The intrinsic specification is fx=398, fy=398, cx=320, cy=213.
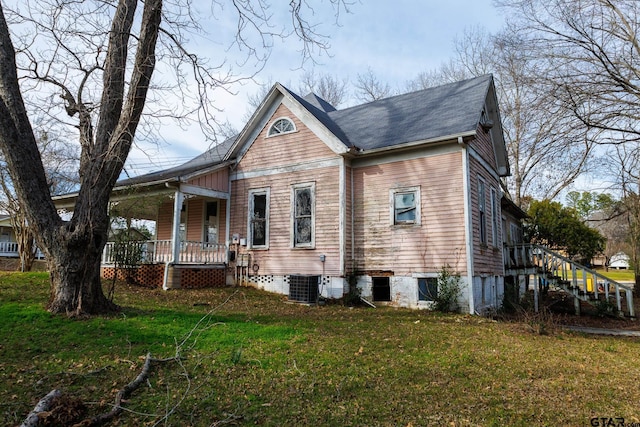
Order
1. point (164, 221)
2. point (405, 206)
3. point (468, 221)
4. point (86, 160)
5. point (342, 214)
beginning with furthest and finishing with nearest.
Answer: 1. point (164, 221)
2. point (342, 214)
3. point (405, 206)
4. point (468, 221)
5. point (86, 160)

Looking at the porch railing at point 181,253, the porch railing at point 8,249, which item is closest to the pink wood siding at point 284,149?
the porch railing at point 181,253

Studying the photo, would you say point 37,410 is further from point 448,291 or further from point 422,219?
point 422,219

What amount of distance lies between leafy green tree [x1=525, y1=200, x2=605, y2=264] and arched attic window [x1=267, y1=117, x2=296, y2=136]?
566 inches

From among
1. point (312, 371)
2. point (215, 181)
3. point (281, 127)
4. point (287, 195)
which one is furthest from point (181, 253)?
point (312, 371)

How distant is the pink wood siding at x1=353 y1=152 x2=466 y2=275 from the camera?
10.7 m

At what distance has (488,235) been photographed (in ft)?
41.3

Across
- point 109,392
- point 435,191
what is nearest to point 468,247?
point 435,191

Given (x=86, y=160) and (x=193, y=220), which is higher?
(x=86, y=160)

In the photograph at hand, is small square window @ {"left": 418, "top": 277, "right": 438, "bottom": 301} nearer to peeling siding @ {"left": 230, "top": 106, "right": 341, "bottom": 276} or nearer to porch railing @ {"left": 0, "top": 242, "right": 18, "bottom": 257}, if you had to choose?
peeling siding @ {"left": 230, "top": 106, "right": 341, "bottom": 276}

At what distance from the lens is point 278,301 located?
1116cm

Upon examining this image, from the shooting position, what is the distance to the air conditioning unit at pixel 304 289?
35.7ft

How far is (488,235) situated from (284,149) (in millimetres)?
7159

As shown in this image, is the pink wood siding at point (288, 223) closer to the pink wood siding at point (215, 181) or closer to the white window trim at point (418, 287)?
the pink wood siding at point (215, 181)

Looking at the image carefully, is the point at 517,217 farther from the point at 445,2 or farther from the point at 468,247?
the point at 445,2
